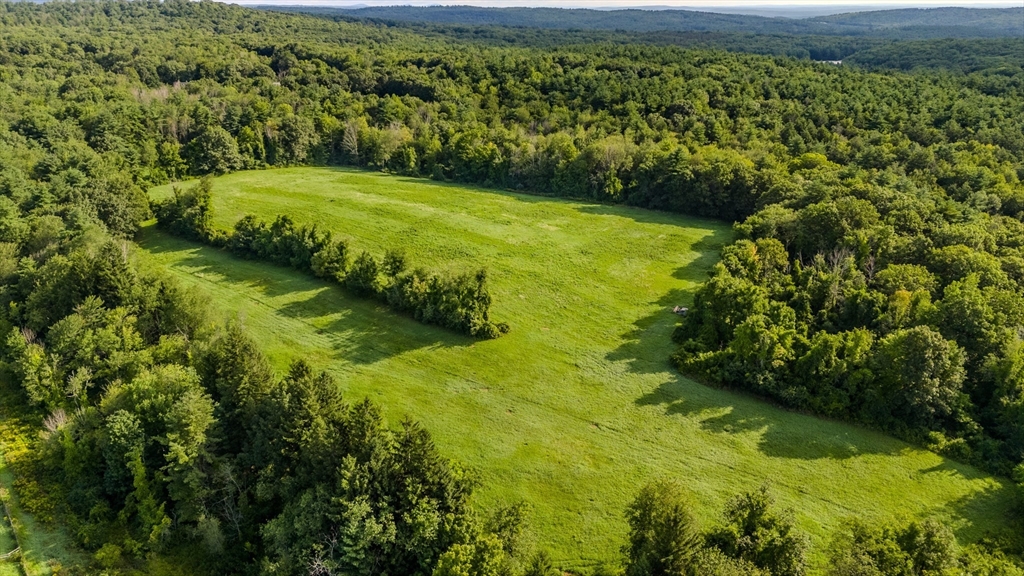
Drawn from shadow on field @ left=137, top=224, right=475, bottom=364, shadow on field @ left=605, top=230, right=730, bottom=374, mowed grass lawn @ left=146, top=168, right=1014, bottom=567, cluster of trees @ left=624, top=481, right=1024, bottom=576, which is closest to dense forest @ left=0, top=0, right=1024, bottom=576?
cluster of trees @ left=624, top=481, right=1024, bottom=576

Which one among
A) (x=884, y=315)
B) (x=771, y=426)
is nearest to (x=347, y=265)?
(x=771, y=426)

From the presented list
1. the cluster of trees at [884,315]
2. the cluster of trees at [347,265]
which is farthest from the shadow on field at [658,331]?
the cluster of trees at [347,265]

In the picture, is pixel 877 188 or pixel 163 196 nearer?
pixel 877 188

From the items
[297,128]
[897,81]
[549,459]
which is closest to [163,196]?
[297,128]

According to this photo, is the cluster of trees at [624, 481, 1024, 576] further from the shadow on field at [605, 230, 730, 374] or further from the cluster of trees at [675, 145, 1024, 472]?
the shadow on field at [605, 230, 730, 374]

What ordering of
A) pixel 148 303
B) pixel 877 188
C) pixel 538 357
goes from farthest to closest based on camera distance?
pixel 877 188
pixel 538 357
pixel 148 303

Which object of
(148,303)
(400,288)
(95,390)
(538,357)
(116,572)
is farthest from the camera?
(400,288)

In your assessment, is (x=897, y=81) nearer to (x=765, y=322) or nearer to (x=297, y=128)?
(x=765, y=322)
